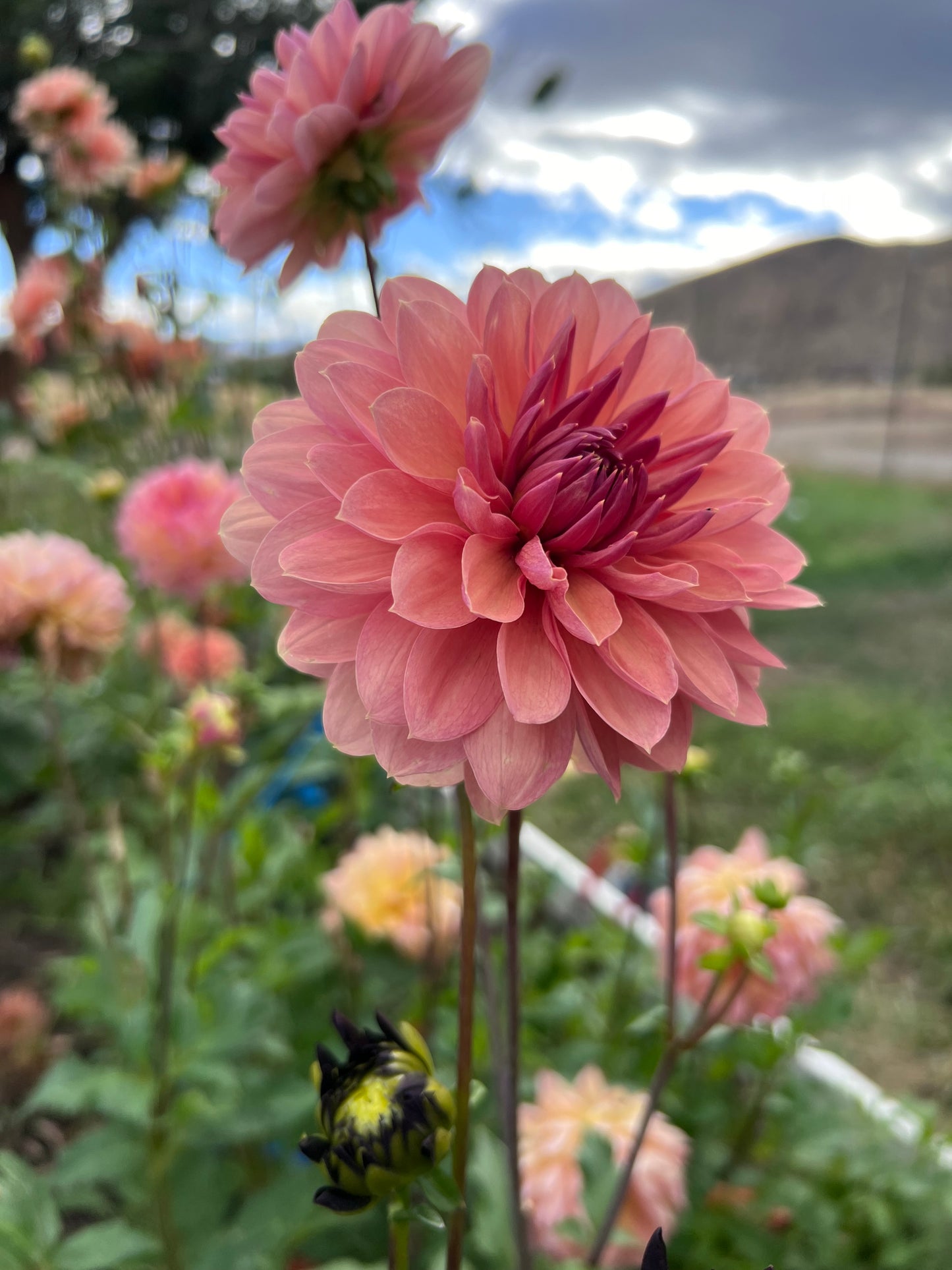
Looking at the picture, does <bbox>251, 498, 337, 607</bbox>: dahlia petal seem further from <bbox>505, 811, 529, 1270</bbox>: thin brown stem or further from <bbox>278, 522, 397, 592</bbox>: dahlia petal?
<bbox>505, 811, 529, 1270</bbox>: thin brown stem

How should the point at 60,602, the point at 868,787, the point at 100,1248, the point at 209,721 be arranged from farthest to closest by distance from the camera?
the point at 868,787 → the point at 60,602 → the point at 209,721 → the point at 100,1248

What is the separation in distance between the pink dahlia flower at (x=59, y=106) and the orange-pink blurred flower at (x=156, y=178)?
0.10 meters

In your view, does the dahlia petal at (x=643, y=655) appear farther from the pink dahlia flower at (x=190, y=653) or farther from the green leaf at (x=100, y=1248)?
the pink dahlia flower at (x=190, y=653)

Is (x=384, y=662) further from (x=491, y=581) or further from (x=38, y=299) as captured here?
(x=38, y=299)

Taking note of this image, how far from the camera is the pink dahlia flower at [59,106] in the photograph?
4.83 feet

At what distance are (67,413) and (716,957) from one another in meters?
1.84

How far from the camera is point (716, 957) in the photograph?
0.53 m

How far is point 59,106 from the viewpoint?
148 cm

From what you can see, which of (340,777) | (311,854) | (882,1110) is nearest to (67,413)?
(340,777)

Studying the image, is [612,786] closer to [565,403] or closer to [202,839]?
[565,403]

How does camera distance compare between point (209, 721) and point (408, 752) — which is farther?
point (209, 721)

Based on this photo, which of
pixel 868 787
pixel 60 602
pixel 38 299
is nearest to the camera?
pixel 60 602

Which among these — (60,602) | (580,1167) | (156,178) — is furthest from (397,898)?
(156,178)

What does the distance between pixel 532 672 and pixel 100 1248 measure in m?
0.58
